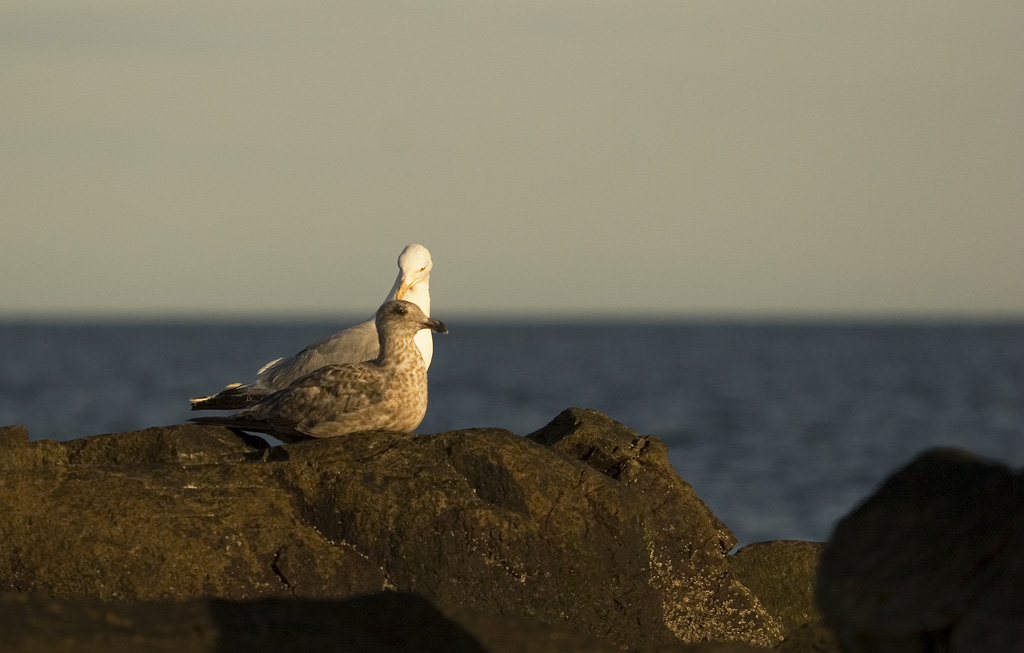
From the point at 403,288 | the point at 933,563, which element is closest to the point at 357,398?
the point at 403,288

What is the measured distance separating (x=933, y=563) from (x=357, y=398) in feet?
12.4

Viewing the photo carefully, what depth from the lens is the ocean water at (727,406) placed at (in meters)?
29.4

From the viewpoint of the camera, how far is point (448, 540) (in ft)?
24.0

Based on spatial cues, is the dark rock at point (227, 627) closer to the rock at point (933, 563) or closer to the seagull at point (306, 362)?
the rock at point (933, 563)

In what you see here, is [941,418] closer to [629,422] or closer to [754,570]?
[629,422]

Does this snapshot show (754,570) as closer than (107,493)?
No

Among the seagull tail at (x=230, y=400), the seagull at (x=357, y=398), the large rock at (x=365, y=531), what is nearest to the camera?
the large rock at (x=365, y=531)

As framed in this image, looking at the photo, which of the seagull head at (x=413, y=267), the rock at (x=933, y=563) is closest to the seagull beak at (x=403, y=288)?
the seagull head at (x=413, y=267)

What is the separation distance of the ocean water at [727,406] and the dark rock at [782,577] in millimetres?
5106

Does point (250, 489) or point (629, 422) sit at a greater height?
point (250, 489)

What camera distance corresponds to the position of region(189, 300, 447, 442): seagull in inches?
320

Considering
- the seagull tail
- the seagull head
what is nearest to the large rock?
the seagull tail

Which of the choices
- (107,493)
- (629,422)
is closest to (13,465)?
(107,493)

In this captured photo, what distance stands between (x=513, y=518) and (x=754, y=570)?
72.6 inches
